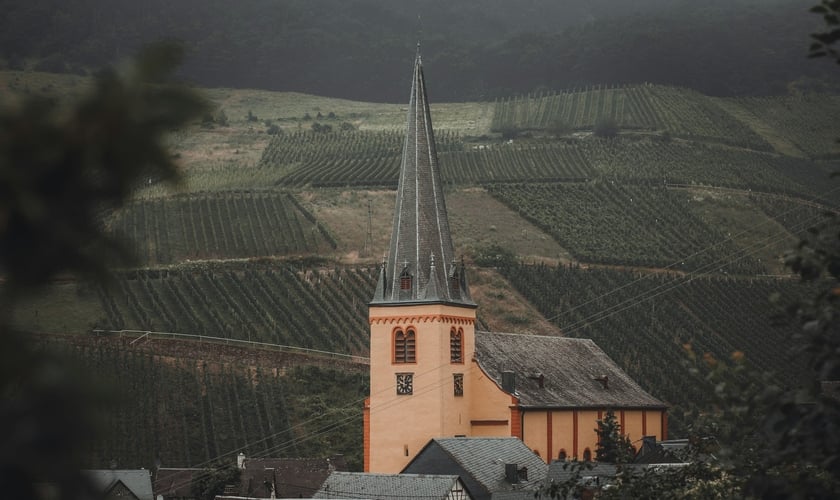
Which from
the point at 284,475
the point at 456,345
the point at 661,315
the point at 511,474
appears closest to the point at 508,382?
the point at 456,345

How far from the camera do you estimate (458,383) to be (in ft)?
188

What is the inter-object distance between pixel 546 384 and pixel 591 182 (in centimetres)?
6186

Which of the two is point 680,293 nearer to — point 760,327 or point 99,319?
point 760,327

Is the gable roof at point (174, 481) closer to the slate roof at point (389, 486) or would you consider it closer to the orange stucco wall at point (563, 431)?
the slate roof at point (389, 486)

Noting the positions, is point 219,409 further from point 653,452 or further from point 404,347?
point 653,452

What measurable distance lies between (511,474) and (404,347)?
8.48 m

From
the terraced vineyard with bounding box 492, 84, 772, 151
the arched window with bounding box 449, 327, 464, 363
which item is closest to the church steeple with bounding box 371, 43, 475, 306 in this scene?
the arched window with bounding box 449, 327, 464, 363

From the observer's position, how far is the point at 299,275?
301 feet

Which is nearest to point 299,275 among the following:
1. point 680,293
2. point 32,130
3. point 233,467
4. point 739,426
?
point 680,293

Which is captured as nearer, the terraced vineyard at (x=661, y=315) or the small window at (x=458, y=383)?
the small window at (x=458, y=383)

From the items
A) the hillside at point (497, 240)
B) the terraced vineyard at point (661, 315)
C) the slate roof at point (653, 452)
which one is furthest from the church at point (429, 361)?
the terraced vineyard at point (661, 315)

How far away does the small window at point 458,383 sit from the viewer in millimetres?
57062

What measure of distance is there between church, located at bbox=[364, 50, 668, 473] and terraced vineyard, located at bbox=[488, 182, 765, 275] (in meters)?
42.0

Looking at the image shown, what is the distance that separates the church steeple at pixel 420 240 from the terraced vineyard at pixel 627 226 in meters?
44.6
